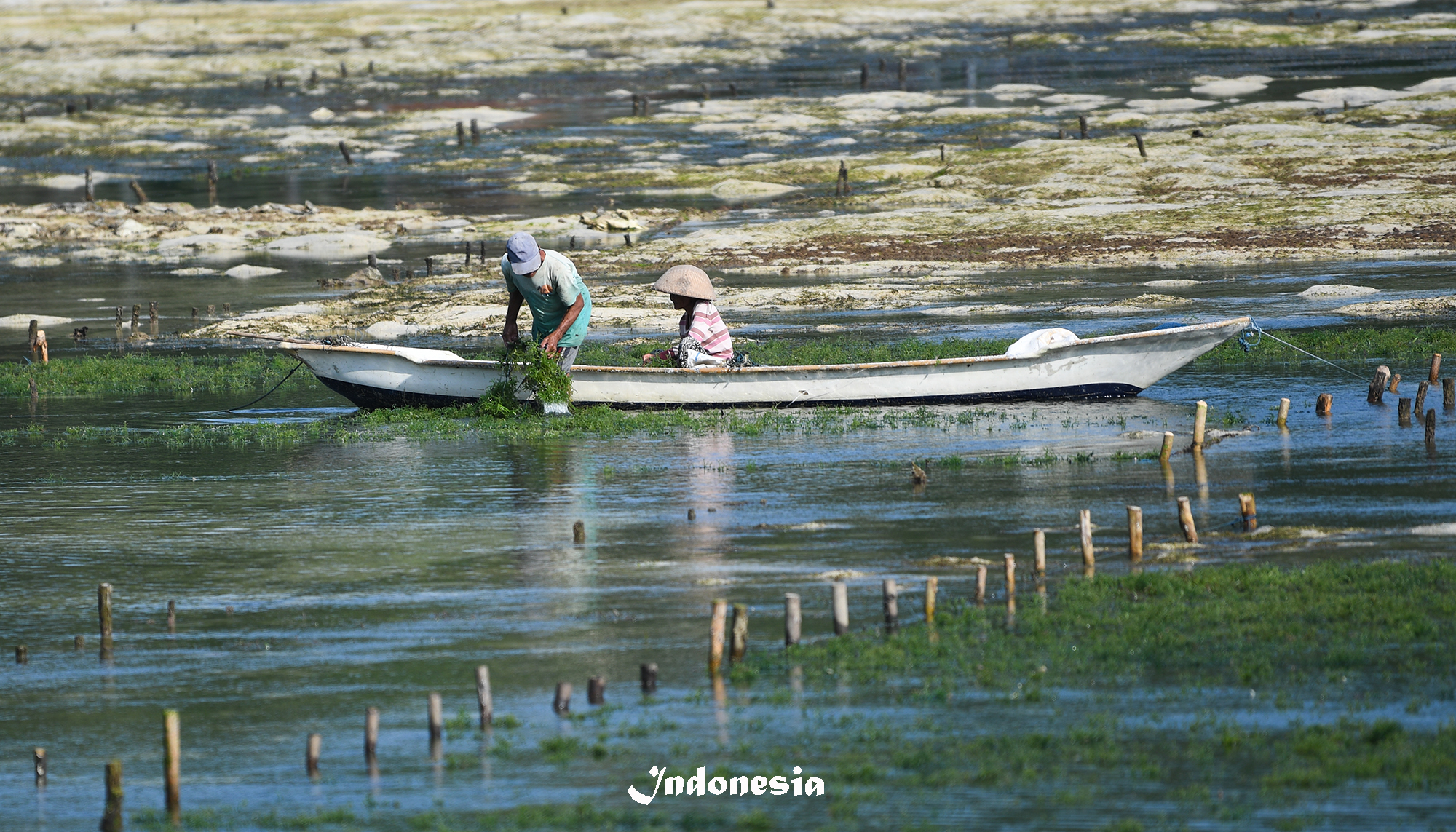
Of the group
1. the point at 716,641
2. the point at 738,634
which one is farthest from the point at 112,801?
the point at 738,634

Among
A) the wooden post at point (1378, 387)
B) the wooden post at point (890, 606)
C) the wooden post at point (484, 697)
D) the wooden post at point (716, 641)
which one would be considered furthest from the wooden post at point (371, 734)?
the wooden post at point (1378, 387)

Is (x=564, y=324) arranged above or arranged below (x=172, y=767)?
above

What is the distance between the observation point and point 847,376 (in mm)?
18266

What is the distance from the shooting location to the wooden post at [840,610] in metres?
9.88

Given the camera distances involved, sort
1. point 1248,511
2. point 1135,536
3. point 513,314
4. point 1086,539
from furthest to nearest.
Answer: point 513,314
point 1248,511
point 1135,536
point 1086,539

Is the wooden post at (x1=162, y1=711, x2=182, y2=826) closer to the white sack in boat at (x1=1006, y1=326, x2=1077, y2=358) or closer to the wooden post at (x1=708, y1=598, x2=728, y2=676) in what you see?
the wooden post at (x1=708, y1=598, x2=728, y2=676)

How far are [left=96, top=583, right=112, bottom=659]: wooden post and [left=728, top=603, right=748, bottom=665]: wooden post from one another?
3.64 metres

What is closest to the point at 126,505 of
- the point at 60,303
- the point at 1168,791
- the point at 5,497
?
the point at 5,497

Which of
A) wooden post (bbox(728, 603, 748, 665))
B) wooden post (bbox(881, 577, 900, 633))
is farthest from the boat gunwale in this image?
wooden post (bbox(728, 603, 748, 665))

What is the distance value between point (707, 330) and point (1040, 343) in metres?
3.42

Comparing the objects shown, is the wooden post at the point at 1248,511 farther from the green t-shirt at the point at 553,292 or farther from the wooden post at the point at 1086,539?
the green t-shirt at the point at 553,292

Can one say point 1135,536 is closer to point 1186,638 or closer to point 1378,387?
point 1186,638

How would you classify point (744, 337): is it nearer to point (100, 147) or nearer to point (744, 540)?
point (744, 540)

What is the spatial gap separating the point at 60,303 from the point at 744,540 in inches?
829
